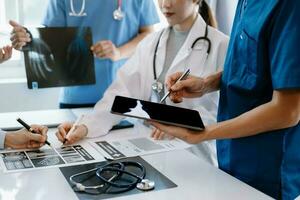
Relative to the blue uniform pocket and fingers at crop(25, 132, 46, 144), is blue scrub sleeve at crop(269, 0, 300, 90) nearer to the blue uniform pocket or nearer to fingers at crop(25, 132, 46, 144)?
the blue uniform pocket

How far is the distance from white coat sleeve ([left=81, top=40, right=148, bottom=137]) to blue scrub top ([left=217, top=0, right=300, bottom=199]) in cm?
46

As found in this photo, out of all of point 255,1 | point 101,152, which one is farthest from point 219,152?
point 255,1

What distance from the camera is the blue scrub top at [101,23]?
184cm

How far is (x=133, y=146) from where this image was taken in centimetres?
132

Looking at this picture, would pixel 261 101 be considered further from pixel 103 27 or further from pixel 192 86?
pixel 103 27

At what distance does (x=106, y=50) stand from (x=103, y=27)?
0.16 meters

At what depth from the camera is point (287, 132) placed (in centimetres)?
106

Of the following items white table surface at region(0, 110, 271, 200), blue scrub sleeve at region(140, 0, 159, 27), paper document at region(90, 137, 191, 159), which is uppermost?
blue scrub sleeve at region(140, 0, 159, 27)

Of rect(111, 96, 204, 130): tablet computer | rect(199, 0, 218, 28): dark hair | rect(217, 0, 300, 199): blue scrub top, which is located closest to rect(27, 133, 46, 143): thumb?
rect(111, 96, 204, 130): tablet computer

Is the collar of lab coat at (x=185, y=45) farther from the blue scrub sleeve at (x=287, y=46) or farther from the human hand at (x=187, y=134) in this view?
the blue scrub sleeve at (x=287, y=46)

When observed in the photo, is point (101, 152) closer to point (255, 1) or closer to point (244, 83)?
point (244, 83)

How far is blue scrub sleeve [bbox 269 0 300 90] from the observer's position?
0.91 meters

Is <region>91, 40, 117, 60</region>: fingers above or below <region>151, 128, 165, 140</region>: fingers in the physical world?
above

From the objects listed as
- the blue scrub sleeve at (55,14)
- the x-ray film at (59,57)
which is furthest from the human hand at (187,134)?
the blue scrub sleeve at (55,14)
